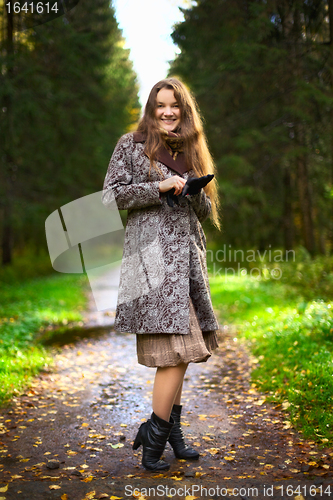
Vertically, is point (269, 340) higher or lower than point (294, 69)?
lower

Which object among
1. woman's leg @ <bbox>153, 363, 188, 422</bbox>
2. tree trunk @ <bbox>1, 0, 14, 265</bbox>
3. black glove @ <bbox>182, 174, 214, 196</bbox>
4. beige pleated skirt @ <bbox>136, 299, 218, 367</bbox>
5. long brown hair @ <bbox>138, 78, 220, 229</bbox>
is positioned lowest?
woman's leg @ <bbox>153, 363, 188, 422</bbox>

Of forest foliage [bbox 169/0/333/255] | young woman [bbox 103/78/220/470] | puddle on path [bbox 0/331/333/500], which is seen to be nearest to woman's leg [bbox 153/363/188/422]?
young woman [bbox 103/78/220/470]

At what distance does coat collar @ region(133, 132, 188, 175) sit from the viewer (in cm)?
269

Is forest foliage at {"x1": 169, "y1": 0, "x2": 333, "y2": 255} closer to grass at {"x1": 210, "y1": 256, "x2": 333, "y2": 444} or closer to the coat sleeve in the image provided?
grass at {"x1": 210, "y1": 256, "x2": 333, "y2": 444}

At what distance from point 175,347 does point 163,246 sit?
0.59m

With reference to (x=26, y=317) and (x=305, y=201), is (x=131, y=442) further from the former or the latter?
(x=305, y=201)

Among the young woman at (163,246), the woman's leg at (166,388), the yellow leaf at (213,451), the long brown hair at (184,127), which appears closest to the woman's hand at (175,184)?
the young woman at (163,246)

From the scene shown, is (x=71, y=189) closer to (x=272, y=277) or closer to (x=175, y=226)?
(x=272, y=277)

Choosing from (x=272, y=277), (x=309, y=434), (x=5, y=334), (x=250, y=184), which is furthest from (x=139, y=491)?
(x=250, y=184)

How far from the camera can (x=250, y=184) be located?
13.1m

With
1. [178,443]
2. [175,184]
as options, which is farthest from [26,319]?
[175,184]

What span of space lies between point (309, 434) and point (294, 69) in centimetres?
857

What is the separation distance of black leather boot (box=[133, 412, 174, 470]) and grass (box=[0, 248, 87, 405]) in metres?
1.81

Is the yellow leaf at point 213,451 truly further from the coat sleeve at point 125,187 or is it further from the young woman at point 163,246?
the coat sleeve at point 125,187
